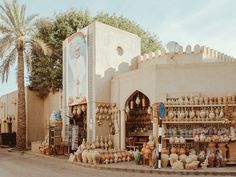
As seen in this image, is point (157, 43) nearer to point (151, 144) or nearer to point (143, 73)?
point (143, 73)

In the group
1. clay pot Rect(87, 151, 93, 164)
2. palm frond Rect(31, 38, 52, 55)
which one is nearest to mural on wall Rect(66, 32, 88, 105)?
palm frond Rect(31, 38, 52, 55)

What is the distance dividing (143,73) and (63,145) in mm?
6215

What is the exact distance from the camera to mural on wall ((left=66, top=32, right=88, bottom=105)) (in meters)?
20.6

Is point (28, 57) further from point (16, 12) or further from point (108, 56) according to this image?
point (108, 56)

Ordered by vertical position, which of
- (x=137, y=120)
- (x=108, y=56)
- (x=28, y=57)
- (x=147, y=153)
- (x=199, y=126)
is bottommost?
(x=147, y=153)

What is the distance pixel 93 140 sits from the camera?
19.5m

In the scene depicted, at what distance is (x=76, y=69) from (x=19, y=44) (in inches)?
182

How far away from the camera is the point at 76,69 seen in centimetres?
2139

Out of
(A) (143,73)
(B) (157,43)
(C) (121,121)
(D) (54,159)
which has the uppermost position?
(B) (157,43)

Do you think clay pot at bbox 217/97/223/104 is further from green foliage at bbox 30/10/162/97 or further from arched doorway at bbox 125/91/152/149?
green foliage at bbox 30/10/162/97

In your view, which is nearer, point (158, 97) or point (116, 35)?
point (158, 97)

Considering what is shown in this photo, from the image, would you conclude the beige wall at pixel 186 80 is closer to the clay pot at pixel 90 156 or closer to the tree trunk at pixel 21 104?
the clay pot at pixel 90 156

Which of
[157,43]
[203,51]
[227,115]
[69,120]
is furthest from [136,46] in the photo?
[157,43]

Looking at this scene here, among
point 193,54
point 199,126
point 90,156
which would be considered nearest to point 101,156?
point 90,156
